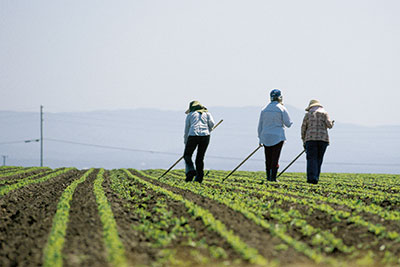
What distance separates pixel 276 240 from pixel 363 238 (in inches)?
45.1

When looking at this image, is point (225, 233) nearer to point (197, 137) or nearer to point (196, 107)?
point (197, 137)

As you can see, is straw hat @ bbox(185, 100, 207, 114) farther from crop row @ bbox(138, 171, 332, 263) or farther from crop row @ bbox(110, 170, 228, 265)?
crop row @ bbox(110, 170, 228, 265)

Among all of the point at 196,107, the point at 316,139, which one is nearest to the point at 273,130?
the point at 316,139

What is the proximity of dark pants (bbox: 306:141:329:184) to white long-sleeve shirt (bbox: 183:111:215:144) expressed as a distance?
2827mm

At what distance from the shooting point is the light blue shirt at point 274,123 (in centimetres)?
1315

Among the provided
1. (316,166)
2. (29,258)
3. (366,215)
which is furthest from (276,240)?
(316,166)

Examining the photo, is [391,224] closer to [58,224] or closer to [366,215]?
[366,215]

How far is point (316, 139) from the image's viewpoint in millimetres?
13164

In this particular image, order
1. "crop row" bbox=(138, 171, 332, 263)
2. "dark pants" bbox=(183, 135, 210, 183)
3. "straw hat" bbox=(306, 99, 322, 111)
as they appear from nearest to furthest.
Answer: "crop row" bbox=(138, 171, 332, 263)
"dark pants" bbox=(183, 135, 210, 183)
"straw hat" bbox=(306, 99, 322, 111)

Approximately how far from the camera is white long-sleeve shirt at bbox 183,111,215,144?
12984mm

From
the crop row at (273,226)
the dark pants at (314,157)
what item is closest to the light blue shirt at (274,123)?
the dark pants at (314,157)

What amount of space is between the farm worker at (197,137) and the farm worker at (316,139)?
2.77 metres

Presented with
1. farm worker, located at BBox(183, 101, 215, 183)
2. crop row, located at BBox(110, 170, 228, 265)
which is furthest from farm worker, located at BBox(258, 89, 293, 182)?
crop row, located at BBox(110, 170, 228, 265)

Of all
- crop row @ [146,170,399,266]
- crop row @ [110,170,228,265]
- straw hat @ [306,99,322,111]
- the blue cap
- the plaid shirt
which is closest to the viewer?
crop row @ [110,170,228,265]
